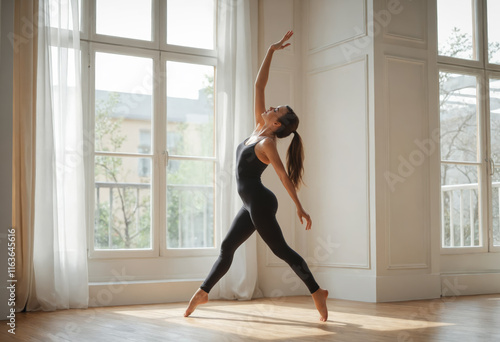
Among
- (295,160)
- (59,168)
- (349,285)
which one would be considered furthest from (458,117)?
(59,168)

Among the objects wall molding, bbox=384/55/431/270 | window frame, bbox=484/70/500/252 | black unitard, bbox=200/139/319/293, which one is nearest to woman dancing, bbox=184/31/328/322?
black unitard, bbox=200/139/319/293

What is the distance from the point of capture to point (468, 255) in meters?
5.47

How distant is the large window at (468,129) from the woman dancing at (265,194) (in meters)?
2.23

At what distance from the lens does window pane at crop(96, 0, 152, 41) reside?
15.5 ft

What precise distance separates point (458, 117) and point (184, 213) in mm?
2662

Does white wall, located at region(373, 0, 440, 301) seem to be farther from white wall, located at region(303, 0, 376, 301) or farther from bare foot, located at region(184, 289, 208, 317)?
bare foot, located at region(184, 289, 208, 317)

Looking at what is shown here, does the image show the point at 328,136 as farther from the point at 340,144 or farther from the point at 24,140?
the point at 24,140

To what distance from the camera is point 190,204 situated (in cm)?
498

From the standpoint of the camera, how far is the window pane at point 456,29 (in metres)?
5.50

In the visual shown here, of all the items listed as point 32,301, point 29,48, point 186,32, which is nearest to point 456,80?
point 186,32

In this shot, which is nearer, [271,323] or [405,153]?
[271,323]

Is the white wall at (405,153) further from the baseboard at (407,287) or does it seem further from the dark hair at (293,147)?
the dark hair at (293,147)

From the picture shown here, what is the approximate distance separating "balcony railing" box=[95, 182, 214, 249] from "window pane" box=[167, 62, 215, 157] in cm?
33

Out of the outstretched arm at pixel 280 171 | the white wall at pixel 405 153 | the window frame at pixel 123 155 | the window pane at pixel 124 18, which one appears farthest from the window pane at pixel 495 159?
the window pane at pixel 124 18
